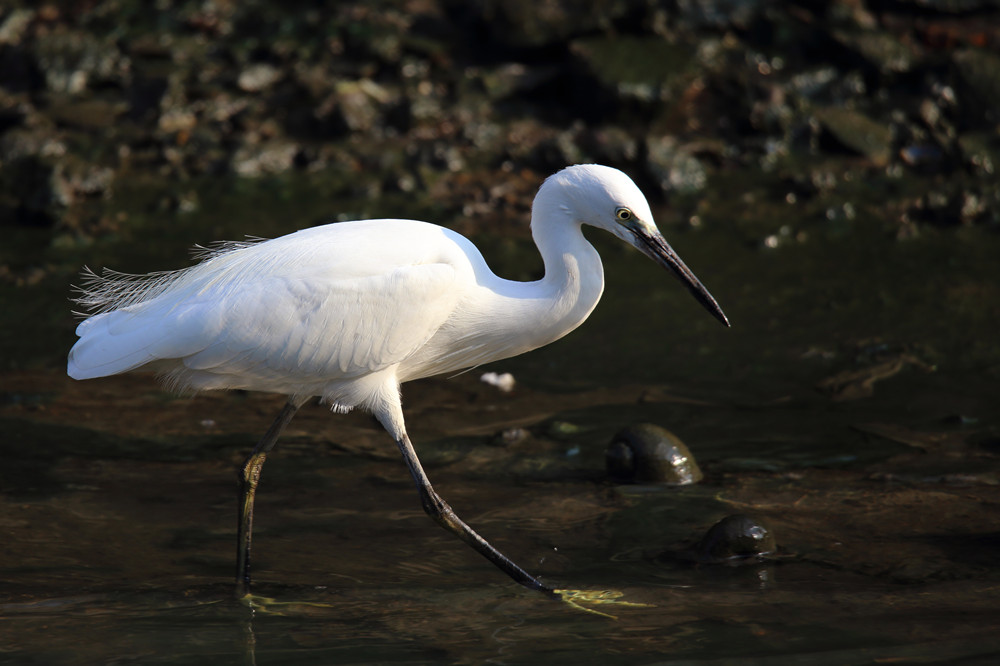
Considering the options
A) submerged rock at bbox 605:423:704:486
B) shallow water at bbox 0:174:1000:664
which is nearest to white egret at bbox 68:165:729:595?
shallow water at bbox 0:174:1000:664

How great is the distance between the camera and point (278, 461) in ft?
18.8

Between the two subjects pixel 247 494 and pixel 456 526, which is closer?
pixel 456 526

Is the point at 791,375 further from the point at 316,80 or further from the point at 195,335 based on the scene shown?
the point at 316,80

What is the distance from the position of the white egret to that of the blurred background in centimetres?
50

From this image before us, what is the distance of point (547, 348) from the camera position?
279 inches

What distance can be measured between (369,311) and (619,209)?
1057mm

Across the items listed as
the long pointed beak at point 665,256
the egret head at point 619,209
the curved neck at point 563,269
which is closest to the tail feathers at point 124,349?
the curved neck at point 563,269

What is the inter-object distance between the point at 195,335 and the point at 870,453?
3295 millimetres

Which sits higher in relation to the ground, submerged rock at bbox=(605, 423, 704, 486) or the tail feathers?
the tail feathers

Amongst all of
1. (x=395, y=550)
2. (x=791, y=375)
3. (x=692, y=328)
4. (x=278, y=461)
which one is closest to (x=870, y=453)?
(x=791, y=375)

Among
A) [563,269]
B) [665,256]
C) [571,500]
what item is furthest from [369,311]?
[571,500]

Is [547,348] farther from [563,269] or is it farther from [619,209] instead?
[619,209]

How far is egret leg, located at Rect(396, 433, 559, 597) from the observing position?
448cm

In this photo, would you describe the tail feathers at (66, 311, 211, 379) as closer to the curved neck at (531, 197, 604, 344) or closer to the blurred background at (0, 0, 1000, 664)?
the blurred background at (0, 0, 1000, 664)
